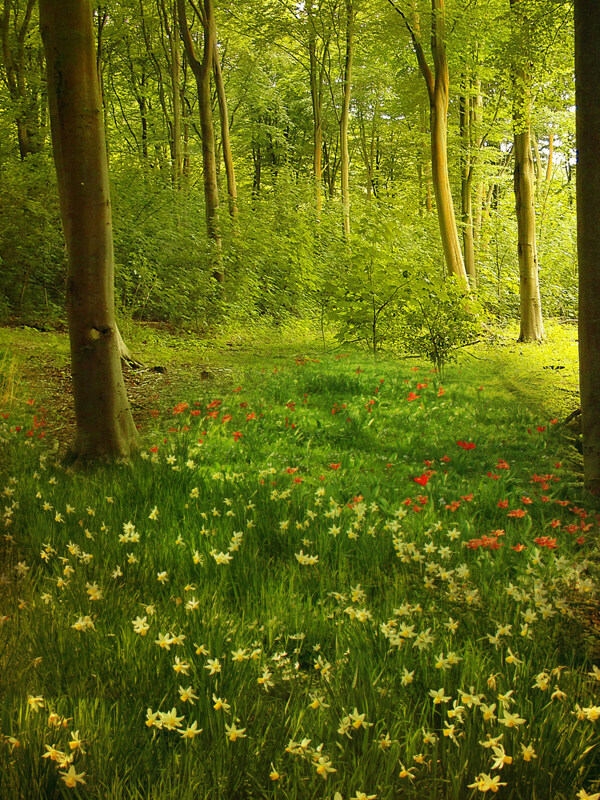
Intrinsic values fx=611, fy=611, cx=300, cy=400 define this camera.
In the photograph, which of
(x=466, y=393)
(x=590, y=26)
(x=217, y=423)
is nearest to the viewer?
(x=590, y=26)

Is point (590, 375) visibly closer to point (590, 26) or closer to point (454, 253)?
point (590, 26)

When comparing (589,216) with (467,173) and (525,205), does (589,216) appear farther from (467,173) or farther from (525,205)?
(467,173)

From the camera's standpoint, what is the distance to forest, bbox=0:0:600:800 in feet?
5.57

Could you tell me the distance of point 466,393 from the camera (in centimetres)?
773

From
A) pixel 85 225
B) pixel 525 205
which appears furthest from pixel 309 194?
pixel 85 225

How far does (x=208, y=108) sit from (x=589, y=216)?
1255 centimetres

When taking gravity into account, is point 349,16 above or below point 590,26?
above

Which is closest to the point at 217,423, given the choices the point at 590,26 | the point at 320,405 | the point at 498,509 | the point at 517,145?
the point at 320,405

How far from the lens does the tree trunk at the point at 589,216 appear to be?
13.8ft

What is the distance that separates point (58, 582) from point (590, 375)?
3736 millimetres

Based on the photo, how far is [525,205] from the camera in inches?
505

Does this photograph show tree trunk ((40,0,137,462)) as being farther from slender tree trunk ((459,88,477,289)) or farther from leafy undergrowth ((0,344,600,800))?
slender tree trunk ((459,88,477,289))

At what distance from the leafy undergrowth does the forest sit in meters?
0.01

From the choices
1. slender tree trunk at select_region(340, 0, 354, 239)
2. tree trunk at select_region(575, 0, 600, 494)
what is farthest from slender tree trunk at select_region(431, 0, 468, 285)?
tree trunk at select_region(575, 0, 600, 494)
